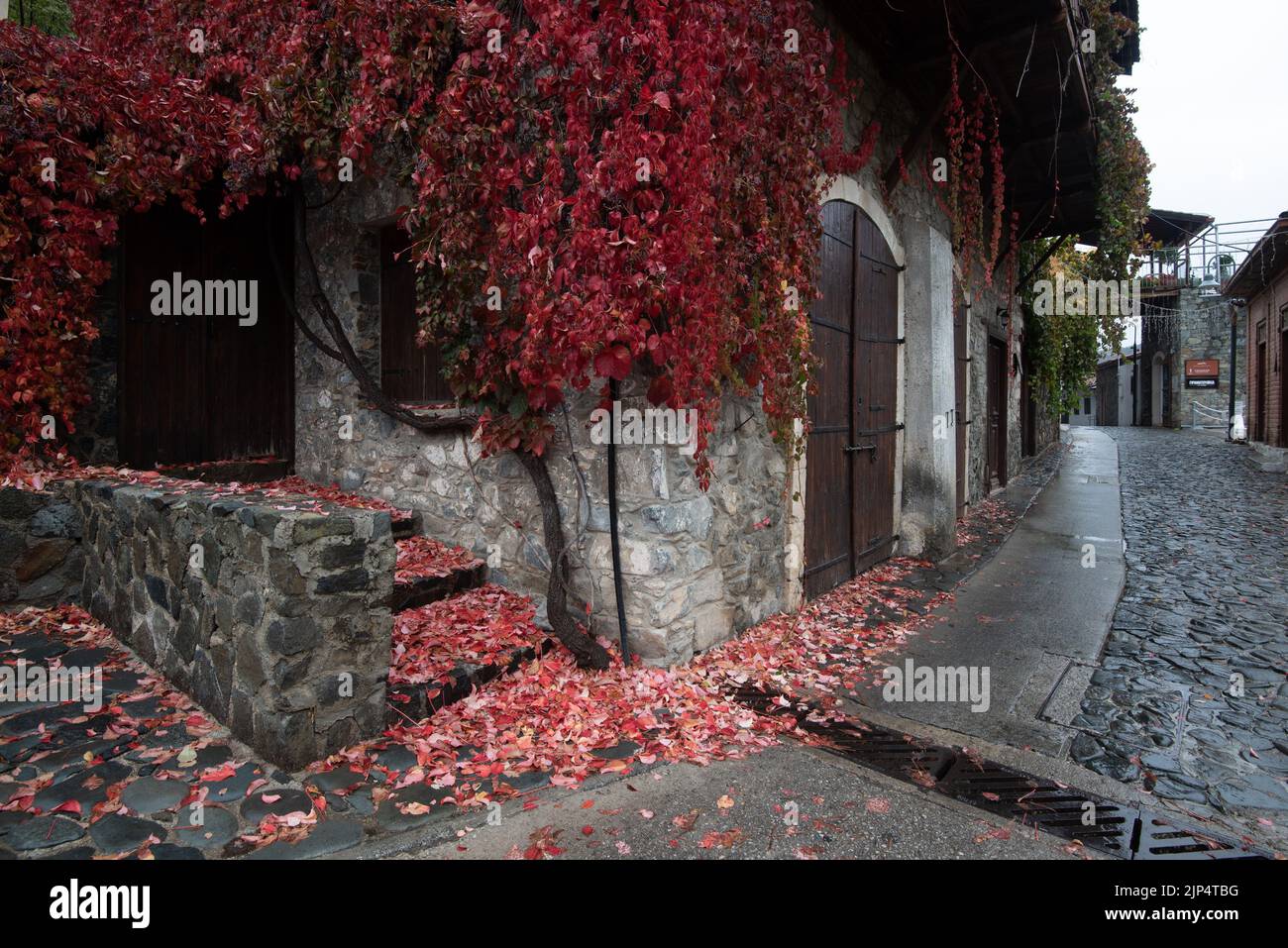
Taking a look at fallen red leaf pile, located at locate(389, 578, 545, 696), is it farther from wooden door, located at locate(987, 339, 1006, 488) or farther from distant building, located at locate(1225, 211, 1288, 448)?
distant building, located at locate(1225, 211, 1288, 448)

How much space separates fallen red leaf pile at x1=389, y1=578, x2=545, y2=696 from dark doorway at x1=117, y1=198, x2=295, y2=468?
104 inches

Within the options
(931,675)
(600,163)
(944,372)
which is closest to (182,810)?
(600,163)

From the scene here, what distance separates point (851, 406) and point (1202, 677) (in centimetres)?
274

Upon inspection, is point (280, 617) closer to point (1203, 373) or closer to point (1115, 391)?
point (1203, 373)

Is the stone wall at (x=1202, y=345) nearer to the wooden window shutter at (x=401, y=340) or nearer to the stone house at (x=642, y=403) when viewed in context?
the stone house at (x=642, y=403)

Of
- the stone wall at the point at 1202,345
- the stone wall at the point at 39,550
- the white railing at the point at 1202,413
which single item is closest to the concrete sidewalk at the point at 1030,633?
the stone wall at the point at 39,550

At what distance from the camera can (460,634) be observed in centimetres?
384

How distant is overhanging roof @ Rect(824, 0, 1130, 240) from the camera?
506 centimetres

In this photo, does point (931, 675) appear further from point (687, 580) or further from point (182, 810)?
point (182, 810)

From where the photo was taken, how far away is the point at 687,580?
12.4ft

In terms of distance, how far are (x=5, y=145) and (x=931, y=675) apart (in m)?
5.78

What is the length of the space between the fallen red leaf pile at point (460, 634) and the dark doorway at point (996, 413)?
8.02 meters

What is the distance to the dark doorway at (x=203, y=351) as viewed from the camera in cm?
507
